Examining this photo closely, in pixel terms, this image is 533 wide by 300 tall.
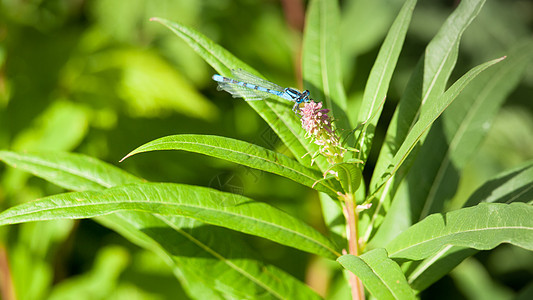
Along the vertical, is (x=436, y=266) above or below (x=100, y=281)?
below

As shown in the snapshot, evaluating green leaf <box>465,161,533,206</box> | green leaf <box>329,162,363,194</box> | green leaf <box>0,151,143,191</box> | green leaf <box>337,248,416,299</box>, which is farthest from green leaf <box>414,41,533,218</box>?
green leaf <box>0,151,143,191</box>

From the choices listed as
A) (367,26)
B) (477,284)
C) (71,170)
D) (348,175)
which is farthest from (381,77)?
(367,26)

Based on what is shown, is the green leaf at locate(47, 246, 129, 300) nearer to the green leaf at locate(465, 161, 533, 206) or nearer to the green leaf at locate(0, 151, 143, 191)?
the green leaf at locate(0, 151, 143, 191)

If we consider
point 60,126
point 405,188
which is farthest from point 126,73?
point 405,188

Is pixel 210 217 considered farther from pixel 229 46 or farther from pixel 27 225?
pixel 229 46

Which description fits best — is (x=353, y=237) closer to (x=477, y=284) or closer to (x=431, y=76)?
(x=431, y=76)

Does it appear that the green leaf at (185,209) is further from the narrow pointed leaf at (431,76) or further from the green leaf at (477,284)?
the green leaf at (477,284)

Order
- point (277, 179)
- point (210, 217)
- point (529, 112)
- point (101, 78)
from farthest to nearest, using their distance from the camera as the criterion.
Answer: point (529, 112), point (277, 179), point (101, 78), point (210, 217)
